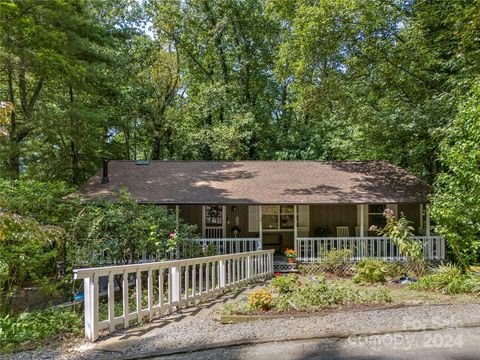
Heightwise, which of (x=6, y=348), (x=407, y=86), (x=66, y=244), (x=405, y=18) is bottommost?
(x=6, y=348)

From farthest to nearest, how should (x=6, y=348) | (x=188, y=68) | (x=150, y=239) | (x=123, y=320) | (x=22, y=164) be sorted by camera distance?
1. (x=188, y=68)
2. (x=22, y=164)
3. (x=150, y=239)
4. (x=123, y=320)
5. (x=6, y=348)

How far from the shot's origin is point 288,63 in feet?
45.0

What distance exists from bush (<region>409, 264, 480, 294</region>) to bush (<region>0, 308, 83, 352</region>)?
6688 mm

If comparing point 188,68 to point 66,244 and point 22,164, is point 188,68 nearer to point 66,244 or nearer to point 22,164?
point 22,164

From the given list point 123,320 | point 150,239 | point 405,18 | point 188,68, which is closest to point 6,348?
point 123,320

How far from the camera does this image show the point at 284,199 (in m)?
11.4

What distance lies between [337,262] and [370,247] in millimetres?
1791

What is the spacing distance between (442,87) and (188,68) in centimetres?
1644

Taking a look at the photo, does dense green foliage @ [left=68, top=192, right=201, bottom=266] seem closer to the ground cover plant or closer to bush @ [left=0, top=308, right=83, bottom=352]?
bush @ [left=0, top=308, right=83, bottom=352]

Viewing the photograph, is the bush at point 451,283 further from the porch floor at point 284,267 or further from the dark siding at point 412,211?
the dark siding at point 412,211

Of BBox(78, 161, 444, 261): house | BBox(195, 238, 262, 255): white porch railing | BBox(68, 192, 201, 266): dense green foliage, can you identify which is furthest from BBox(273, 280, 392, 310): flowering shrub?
BBox(78, 161, 444, 261): house

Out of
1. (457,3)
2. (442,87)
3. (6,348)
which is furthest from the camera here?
(442,87)

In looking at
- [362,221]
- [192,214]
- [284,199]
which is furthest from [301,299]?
[192,214]

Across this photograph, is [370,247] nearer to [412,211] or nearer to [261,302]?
[412,211]
